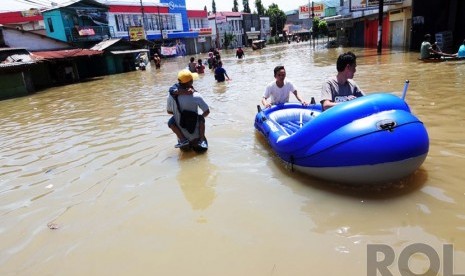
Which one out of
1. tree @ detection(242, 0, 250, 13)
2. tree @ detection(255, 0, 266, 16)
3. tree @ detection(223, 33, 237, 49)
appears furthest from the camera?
tree @ detection(242, 0, 250, 13)

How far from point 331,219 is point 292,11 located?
340ft

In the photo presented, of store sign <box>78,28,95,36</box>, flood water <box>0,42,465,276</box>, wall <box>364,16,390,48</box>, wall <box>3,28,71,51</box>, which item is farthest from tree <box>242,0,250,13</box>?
flood water <box>0,42,465,276</box>

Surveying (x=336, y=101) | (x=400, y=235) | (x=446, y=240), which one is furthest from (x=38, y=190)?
(x=446, y=240)

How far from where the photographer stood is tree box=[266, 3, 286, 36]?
265 ft

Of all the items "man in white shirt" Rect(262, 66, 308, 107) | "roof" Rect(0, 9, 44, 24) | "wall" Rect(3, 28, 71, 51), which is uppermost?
"roof" Rect(0, 9, 44, 24)

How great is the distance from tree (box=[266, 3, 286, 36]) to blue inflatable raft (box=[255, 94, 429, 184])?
262 feet

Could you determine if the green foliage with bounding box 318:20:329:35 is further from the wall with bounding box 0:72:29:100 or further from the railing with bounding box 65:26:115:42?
the wall with bounding box 0:72:29:100

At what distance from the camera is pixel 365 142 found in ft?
11.9

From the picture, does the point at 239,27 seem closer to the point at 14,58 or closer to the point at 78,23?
the point at 78,23

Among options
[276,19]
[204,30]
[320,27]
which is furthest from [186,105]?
[276,19]

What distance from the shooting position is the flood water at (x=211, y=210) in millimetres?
3064

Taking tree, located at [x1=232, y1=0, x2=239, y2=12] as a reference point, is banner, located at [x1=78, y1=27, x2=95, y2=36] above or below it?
below

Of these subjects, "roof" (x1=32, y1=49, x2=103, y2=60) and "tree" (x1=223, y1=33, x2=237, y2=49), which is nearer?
"roof" (x1=32, y1=49, x2=103, y2=60)

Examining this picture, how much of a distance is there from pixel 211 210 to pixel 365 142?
5.87ft
